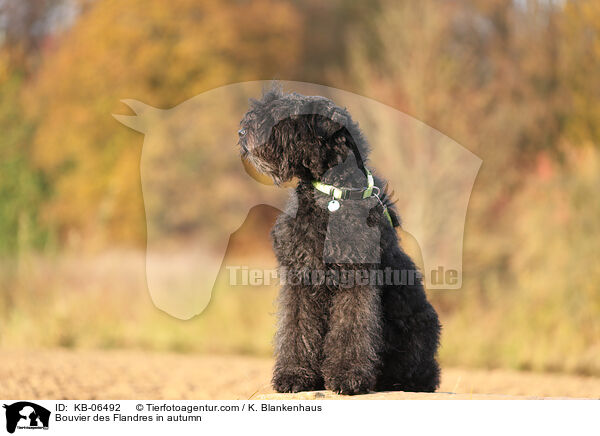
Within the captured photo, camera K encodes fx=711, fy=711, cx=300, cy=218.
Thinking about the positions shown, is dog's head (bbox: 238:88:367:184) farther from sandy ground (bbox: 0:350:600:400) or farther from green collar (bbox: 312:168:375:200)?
sandy ground (bbox: 0:350:600:400)

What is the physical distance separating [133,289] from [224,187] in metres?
6.11

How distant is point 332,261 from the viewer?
15.8 feet

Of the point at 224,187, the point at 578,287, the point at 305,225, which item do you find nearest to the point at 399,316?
the point at 305,225

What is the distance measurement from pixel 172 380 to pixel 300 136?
387 centimetres

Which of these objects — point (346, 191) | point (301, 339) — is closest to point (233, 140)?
point (346, 191)

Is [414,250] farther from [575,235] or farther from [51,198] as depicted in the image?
[51,198]

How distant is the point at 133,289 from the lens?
43.8 feet

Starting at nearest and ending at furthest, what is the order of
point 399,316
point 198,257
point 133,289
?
point 399,316 < point 133,289 < point 198,257

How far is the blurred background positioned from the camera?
1175 centimetres

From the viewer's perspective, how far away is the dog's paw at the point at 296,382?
498 cm
